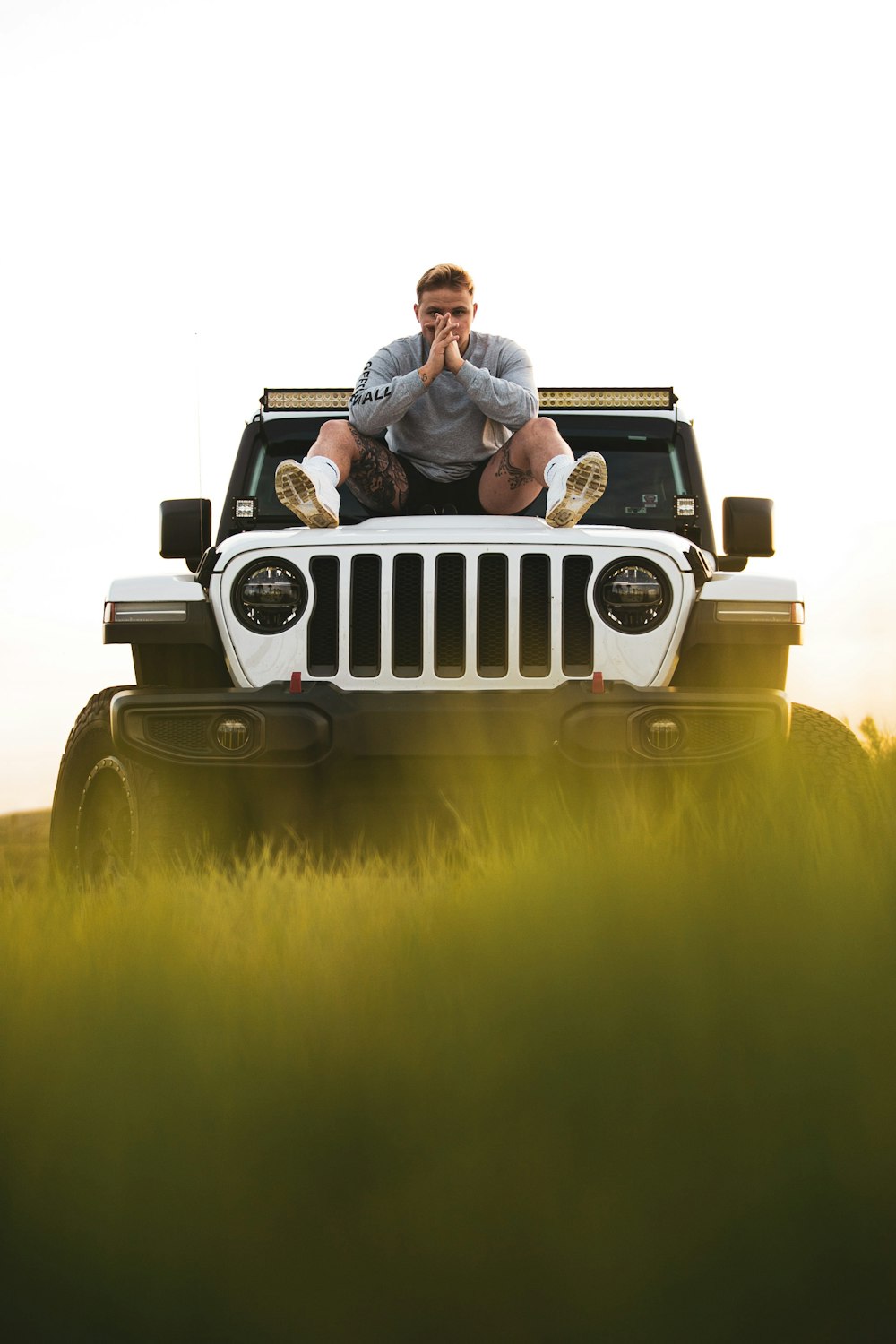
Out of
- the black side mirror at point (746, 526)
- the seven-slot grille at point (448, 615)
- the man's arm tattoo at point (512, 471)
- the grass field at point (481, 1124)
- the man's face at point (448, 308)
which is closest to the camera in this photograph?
the grass field at point (481, 1124)

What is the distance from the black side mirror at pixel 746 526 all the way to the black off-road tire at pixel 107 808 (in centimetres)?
240

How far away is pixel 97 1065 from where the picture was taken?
223 centimetres

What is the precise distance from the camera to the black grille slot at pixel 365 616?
4.34 m

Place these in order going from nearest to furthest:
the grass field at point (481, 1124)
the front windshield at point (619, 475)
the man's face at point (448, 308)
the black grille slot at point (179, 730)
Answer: the grass field at point (481, 1124) < the black grille slot at point (179, 730) < the man's face at point (448, 308) < the front windshield at point (619, 475)

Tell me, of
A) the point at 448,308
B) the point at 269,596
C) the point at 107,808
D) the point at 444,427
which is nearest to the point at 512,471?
the point at 444,427

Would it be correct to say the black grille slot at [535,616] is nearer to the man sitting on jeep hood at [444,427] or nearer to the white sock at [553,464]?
the man sitting on jeep hood at [444,427]

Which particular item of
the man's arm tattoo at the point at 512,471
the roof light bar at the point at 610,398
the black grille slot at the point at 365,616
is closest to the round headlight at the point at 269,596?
the black grille slot at the point at 365,616

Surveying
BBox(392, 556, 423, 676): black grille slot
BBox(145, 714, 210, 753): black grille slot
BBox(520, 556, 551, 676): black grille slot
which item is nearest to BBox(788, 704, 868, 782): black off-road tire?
BBox(520, 556, 551, 676): black grille slot

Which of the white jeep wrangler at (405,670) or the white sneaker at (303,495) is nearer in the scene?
the white jeep wrangler at (405,670)

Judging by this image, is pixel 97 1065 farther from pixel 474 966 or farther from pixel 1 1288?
pixel 474 966

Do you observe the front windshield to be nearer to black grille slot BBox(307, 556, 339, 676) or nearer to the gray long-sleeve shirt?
the gray long-sleeve shirt

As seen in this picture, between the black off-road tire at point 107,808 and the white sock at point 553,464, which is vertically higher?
the white sock at point 553,464

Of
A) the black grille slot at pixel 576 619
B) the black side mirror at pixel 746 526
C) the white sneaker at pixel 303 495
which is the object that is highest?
the white sneaker at pixel 303 495

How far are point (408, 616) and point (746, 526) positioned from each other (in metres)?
1.72
